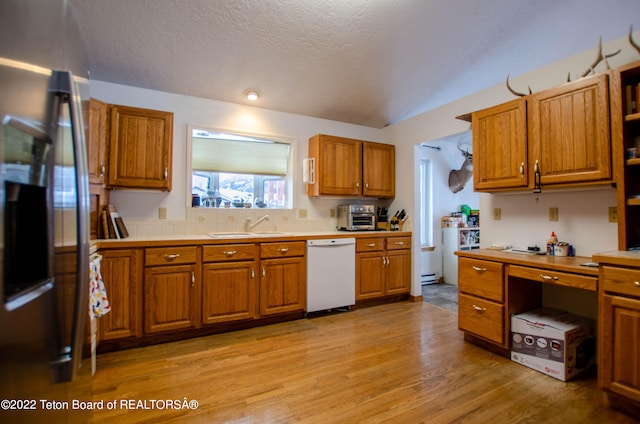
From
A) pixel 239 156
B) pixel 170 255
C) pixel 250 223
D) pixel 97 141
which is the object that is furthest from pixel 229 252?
pixel 97 141

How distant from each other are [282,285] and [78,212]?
2.44 metres

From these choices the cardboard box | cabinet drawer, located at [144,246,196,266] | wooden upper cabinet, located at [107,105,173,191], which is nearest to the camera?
the cardboard box

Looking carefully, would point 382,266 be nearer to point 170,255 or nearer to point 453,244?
point 453,244

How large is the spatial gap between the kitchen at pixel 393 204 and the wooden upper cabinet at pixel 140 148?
0.29 metres

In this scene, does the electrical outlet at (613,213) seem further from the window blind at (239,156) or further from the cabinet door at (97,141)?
the cabinet door at (97,141)

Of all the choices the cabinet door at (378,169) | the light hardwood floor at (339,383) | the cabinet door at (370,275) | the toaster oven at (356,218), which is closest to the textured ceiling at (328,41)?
the cabinet door at (378,169)

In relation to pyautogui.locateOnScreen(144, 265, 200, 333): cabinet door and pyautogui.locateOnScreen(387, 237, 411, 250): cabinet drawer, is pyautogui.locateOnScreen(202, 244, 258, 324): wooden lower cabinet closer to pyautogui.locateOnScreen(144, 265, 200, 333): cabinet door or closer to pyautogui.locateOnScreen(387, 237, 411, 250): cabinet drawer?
pyautogui.locateOnScreen(144, 265, 200, 333): cabinet door

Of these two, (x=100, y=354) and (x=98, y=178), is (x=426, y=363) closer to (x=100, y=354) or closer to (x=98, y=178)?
(x=100, y=354)

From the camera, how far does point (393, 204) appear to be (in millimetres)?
4328

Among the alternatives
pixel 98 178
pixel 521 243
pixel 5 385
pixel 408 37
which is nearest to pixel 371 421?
pixel 5 385

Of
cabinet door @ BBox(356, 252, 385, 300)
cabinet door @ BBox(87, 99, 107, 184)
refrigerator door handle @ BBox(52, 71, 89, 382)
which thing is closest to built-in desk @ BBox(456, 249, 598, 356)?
cabinet door @ BBox(356, 252, 385, 300)

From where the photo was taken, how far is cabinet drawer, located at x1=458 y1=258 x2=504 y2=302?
2371 millimetres

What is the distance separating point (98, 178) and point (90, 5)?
130 centimetres

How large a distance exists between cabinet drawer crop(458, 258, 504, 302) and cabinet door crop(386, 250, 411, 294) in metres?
1.20
